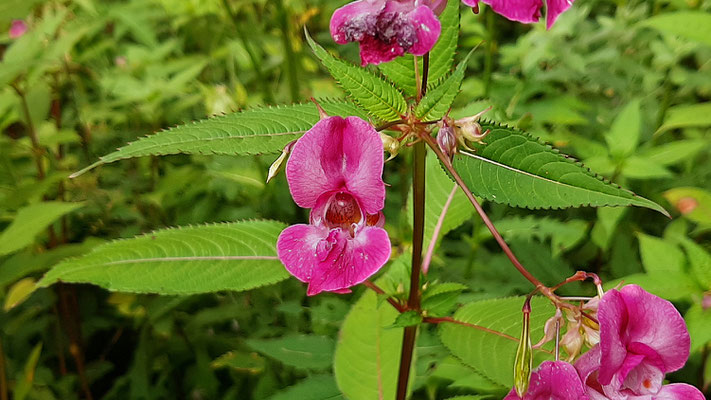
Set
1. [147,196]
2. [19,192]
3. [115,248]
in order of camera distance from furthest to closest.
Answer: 1. [147,196]
2. [19,192]
3. [115,248]

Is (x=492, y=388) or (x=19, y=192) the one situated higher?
(x=19, y=192)

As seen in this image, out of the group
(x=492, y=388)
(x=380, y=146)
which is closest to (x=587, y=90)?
(x=492, y=388)

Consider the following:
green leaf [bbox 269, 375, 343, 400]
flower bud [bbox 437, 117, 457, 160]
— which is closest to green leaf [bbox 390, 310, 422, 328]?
flower bud [bbox 437, 117, 457, 160]

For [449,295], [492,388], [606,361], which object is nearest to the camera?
[606,361]

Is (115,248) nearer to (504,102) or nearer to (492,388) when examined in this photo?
(492,388)

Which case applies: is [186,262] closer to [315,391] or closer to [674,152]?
[315,391]

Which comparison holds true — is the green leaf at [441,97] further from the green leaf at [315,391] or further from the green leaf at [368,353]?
the green leaf at [315,391]

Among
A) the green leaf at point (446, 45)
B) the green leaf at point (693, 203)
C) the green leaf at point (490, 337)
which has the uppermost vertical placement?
the green leaf at point (446, 45)

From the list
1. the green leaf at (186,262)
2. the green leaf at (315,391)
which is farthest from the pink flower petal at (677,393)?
the green leaf at (315,391)
